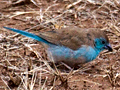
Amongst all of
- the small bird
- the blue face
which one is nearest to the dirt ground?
the small bird

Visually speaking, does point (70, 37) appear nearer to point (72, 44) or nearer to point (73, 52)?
point (72, 44)

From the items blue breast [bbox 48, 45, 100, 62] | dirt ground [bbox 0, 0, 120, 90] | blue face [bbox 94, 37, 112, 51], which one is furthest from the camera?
blue face [bbox 94, 37, 112, 51]

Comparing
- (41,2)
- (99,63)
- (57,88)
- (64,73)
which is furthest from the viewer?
(41,2)

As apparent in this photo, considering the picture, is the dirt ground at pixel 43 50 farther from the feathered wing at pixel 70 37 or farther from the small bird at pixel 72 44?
the feathered wing at pixel 70 37

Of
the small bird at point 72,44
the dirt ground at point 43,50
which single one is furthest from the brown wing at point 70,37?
the dirt ground at point 43,50

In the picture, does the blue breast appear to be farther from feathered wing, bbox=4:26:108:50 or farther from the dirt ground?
the dirt ground

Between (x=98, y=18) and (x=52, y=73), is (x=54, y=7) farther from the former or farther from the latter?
(x=52, y=73)

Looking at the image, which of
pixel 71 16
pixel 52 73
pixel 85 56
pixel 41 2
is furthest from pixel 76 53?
pixel 41 2
